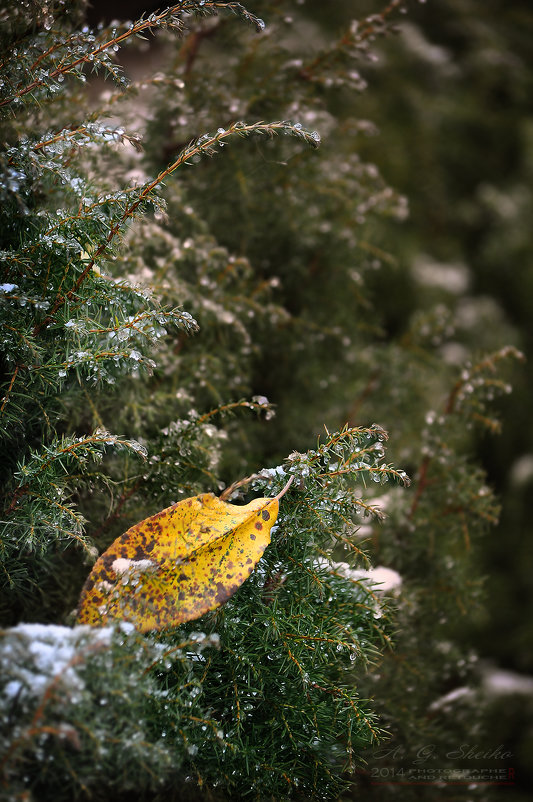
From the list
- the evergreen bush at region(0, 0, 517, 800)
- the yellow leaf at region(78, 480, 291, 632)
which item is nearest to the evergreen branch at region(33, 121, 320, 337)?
the evergreen bush at region(0, 0, 517, 800)

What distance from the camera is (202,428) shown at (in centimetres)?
48

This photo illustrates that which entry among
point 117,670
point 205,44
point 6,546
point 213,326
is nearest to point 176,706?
point 117,670

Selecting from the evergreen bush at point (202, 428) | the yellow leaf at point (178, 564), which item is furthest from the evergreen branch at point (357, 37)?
the yellow leaf at point (178, 564)

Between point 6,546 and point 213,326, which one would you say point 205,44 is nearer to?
point 213,326

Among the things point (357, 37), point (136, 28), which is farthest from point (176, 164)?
point (357, 37)

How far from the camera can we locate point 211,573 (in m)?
0.37

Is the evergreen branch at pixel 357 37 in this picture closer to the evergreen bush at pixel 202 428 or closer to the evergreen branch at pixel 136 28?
the evergreen bush at pixel 202 428

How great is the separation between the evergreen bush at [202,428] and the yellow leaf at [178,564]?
18mm

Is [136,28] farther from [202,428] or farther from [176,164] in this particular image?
[202,428]

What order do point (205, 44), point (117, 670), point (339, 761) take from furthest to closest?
point (205, 44), point (339, 761), point (117, 670)

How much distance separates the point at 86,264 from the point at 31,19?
0.18 metres

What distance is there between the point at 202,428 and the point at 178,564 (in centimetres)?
13

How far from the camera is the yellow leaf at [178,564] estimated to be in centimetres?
36

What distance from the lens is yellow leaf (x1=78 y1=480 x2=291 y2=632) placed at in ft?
1.18
